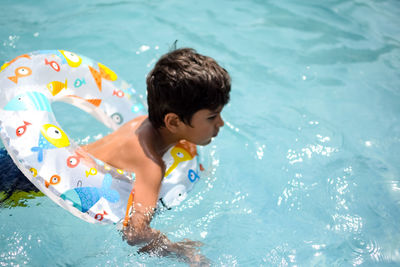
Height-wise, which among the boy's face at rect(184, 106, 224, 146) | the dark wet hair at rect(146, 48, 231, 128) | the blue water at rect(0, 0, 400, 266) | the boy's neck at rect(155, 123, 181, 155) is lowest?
the blue water at rect(0, 0, 400, 266)

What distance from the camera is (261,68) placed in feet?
14.5

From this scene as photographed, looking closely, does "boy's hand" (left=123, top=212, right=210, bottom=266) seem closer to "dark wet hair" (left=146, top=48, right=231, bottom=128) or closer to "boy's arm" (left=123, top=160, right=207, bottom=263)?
"boy's arm" (left=123, top=160, right=207, bottom=263)

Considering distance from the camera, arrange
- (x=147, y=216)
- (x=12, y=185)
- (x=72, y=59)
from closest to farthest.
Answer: (x=147, y=216)
(x=12, y=185)
(x=72, y=59)

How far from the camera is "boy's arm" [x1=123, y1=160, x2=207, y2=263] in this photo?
87.5 inches

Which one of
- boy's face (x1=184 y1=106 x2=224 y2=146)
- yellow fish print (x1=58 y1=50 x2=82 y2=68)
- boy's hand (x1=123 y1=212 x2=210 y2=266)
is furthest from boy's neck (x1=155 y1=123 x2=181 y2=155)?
yellow fish print (x1=58 y1=50 x2=82 y2=68)

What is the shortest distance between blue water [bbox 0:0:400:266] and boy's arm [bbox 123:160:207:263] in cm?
19

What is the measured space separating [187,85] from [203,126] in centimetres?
29

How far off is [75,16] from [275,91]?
2.79m

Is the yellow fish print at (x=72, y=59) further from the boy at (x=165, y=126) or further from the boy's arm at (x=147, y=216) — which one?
the boy's arm at (x=147, y=216)

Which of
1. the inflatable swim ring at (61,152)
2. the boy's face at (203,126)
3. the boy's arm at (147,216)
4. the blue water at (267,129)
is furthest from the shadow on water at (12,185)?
the boy's face at (203,126)

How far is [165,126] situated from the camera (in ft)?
8.11

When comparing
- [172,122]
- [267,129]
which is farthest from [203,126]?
[267,129]

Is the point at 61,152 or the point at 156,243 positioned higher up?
the point at 61,152

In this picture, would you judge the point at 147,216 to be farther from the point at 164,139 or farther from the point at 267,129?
the point at 267,129
